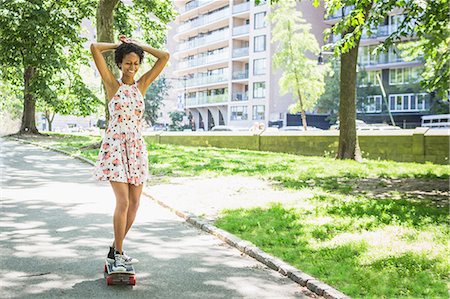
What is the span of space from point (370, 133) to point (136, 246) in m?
17.2

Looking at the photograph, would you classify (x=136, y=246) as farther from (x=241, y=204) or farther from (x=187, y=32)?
(x=187, y=32)

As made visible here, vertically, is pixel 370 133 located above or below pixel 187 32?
below

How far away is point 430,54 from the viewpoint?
50.4 ft

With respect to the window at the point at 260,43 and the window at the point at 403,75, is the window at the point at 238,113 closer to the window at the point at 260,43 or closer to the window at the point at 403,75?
the window at the point at 260,43

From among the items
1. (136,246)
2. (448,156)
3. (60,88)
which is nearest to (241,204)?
(136,246)

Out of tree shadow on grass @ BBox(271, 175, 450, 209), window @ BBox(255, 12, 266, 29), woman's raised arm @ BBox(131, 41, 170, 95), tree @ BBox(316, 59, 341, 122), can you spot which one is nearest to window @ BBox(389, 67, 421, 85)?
tree @ BBox(316, 59, 341, 122)

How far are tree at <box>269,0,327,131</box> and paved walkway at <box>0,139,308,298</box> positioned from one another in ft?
107

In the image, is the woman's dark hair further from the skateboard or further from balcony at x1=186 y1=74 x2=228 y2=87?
balcony at x1=186 y1=74 x2=228 y2=87

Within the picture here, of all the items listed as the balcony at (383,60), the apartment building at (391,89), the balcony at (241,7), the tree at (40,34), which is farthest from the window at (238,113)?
the tree at (40,34)

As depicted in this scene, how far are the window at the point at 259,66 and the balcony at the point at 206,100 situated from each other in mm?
7007

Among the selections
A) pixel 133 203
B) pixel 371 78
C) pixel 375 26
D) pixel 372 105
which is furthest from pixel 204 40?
pixel 133 203

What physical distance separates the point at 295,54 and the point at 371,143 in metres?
20.0

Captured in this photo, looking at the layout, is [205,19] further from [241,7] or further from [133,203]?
[133,203]

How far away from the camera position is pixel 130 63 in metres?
4.96
